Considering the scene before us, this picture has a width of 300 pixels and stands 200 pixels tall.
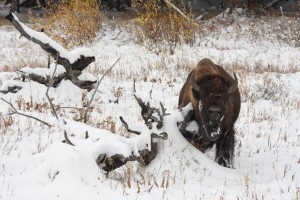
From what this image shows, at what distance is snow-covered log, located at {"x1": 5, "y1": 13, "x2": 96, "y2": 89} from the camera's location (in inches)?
270

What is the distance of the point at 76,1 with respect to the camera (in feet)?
48.2

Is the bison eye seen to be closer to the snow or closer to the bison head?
the bison head

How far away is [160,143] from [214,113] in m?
0.67

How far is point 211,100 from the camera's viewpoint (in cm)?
436

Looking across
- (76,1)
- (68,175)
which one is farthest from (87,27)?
(68,175)

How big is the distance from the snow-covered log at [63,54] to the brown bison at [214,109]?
2.85 metres

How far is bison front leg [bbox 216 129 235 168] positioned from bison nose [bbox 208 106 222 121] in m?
0.62

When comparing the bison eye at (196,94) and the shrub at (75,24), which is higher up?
the shrub at (75,24)

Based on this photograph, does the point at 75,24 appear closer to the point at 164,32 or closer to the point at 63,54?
the point at 164,32

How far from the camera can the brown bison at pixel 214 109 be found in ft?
14.3

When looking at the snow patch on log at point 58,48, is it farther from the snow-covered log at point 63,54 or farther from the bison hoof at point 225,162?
the bison hoof at point 225,162

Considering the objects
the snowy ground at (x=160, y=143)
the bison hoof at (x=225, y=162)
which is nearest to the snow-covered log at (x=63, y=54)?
the snowy ground at (x=160, y=143)

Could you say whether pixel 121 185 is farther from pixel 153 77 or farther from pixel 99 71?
pixel 99 71

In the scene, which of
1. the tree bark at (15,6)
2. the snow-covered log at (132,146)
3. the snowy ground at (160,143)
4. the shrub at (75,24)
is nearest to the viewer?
the snowy ground at (160,143)
